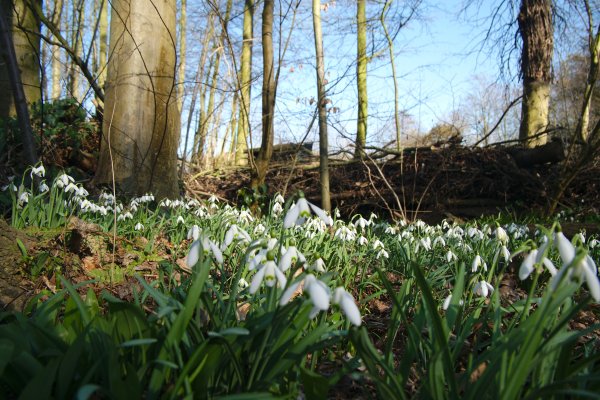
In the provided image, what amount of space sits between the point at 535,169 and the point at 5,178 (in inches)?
322

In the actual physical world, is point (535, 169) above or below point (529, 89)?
below

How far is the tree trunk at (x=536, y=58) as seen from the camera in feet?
29.2

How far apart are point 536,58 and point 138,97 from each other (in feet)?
26.7

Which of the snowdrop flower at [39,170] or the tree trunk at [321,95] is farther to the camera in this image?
the tree trunk at [321,95]

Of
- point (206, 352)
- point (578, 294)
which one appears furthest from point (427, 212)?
point (206, 352)

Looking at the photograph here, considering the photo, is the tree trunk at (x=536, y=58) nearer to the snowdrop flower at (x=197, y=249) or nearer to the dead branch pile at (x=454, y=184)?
the dead branch pile at (x=454, y=184)

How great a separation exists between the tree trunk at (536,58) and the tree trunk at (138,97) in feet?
24.0

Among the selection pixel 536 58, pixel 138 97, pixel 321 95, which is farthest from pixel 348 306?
pixel 536 58

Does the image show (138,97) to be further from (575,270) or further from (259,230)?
(575,270)

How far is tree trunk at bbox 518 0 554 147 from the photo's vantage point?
350 inches

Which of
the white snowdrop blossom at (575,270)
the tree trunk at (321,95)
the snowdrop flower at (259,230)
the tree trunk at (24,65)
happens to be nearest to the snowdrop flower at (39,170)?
the snowdrop flower at (259,230)

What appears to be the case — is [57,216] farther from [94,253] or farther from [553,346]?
[553,346]

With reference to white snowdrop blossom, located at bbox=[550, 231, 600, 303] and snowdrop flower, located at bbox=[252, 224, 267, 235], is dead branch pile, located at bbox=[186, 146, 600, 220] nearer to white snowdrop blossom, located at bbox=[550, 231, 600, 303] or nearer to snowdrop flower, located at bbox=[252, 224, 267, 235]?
snowdrop flower, located at bbox=[252, 224, 267, 235]

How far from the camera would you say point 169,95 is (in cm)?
510
